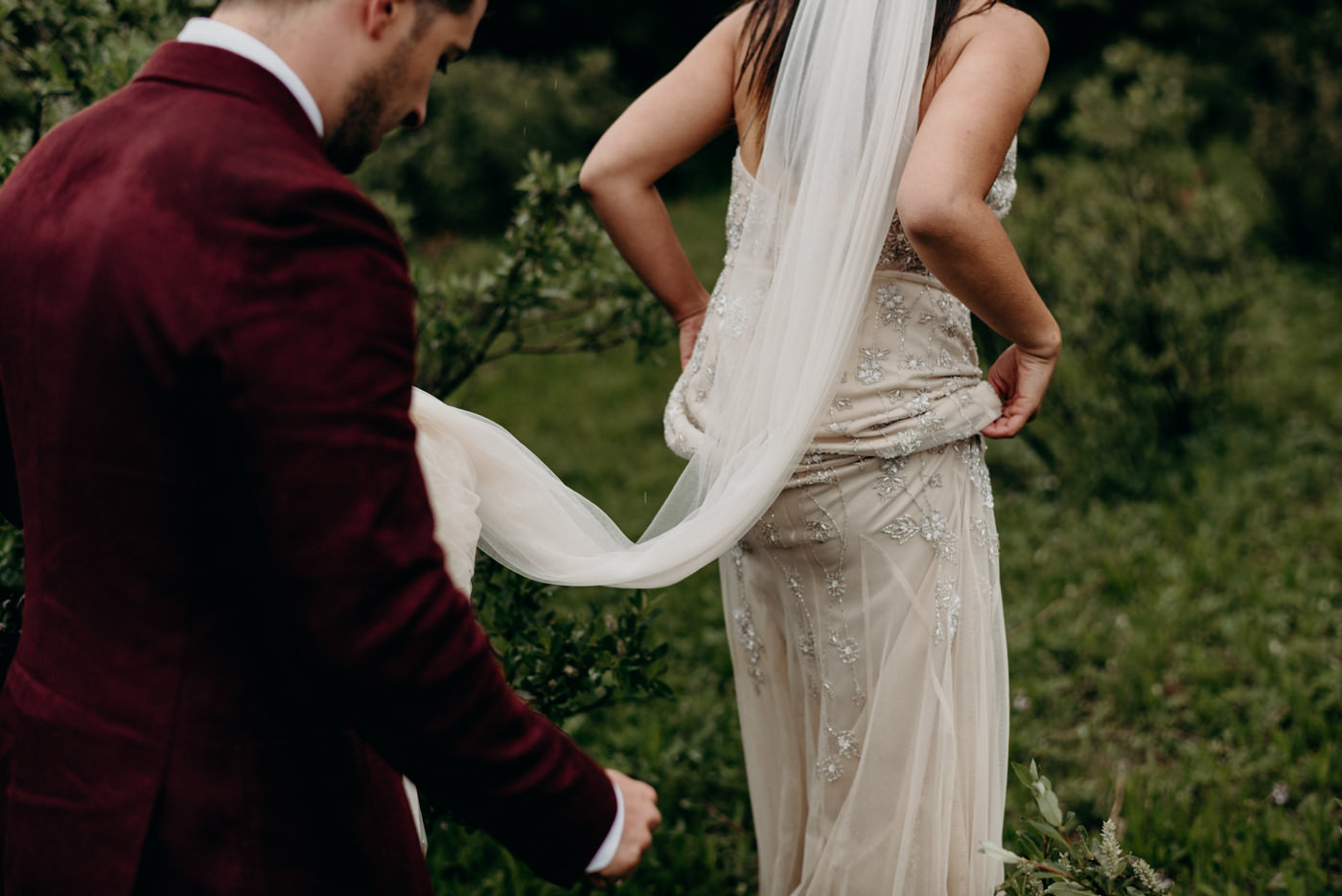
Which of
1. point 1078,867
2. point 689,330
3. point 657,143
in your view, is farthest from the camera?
point 689,330

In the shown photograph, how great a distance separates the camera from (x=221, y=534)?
1.21 m

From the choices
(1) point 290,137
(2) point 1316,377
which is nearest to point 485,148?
(2) point 1316,377

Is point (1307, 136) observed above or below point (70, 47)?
below

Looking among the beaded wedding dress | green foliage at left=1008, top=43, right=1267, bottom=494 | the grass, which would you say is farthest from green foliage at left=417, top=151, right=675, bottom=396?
green foliage at left=1008, top=43, right=1267, bottom=494

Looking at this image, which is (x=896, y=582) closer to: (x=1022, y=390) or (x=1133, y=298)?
(x=1022, y=390)

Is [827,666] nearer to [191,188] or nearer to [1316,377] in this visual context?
[191,188]

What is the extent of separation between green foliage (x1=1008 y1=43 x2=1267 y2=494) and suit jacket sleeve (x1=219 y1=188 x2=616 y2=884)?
4.63 meters

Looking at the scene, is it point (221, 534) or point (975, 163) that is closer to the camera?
point (221, 534)

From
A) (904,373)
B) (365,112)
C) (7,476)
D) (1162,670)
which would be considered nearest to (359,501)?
(365,112)

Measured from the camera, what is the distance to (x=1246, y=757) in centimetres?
340

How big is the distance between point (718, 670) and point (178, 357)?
3357mm

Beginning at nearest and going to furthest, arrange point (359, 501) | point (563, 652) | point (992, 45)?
point (359, 501)
point (992, 45)
point (563, 652)

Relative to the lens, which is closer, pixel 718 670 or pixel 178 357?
pixel 178 357

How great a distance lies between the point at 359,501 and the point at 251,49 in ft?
1.68
